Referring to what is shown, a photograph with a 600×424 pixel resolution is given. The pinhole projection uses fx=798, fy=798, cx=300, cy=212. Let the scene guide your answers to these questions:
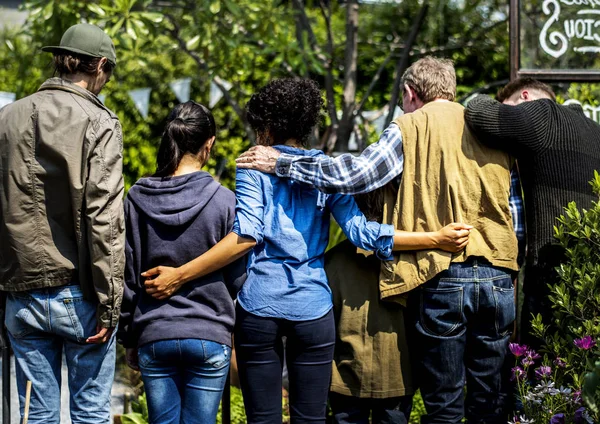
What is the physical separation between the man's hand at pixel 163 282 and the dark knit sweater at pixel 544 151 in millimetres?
1258

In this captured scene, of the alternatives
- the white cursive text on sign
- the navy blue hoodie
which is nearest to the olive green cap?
the navy blue hoodie

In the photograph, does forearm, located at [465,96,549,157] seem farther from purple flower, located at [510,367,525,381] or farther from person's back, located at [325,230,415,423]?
purple flower, located at [510,367,525,381]

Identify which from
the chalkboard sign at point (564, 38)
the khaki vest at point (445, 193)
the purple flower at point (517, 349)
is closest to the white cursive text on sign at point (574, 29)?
the chalkboard sign at point (564, 38)

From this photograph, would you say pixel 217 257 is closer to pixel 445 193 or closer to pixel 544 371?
pixel 445 193

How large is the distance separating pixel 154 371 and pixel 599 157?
197 cm

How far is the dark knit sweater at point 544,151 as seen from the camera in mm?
3027

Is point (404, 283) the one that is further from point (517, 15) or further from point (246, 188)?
point (517, 15)

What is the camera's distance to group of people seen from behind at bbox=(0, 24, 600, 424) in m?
2.89

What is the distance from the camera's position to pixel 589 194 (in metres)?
3.25

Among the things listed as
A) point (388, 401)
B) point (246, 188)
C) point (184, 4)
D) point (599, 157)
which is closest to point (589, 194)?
point (599, 157)

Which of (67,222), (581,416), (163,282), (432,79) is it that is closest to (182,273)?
(163,282)

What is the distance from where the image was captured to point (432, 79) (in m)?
3.15

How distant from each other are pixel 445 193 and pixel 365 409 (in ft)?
3.11

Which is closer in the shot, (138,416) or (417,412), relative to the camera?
(138,416)
